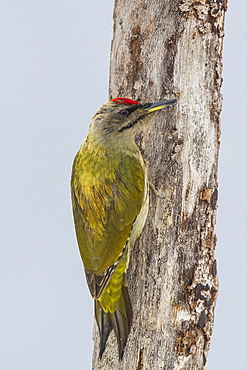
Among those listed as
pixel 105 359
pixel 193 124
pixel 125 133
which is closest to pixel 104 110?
pixel 125 133

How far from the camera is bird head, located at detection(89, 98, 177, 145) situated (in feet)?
10.5

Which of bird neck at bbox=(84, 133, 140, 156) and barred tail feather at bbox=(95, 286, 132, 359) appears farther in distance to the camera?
bird neck at bbox=(84, 133, 140, 156)

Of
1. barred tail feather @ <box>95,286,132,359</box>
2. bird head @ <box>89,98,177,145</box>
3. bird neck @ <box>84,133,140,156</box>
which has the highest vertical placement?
bird head @ <box>89,98,177,145</box>

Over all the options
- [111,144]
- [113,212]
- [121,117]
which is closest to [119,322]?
[113,212]

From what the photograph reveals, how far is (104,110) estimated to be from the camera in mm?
3361

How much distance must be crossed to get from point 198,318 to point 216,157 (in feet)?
2.89

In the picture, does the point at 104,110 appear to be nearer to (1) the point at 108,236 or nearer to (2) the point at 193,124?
(2) the point at 193,124

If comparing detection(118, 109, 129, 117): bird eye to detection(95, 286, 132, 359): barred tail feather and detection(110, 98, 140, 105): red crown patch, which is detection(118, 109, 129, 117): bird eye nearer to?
detection(110, 98, 140, 105): red crown patch

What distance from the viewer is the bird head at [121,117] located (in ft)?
10.5

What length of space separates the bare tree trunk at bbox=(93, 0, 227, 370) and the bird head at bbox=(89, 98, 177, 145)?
81 millimetres

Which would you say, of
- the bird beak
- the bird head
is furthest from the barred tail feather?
the bird beak

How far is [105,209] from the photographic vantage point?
320 cm

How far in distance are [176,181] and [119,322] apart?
2.64 feet

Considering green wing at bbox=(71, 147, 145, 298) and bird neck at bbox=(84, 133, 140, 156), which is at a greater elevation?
bird neck at bbox=(84, 133, 140, 156)
